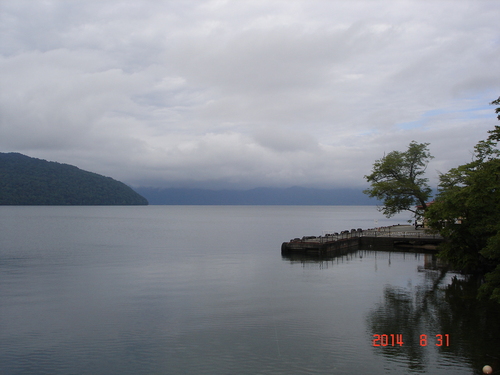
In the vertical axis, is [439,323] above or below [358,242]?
below

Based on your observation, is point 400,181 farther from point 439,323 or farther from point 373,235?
point 439,323

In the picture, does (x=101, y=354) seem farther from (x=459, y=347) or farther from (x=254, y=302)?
(x=459, y=347)

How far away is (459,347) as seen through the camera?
62.6 feet

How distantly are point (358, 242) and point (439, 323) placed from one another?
139 feet

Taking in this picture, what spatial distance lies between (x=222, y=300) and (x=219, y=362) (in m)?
11.3

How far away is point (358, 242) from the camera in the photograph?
6462 cm

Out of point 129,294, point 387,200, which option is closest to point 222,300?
point 129,294

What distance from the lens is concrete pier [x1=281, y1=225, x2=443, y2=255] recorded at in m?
54.8
